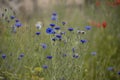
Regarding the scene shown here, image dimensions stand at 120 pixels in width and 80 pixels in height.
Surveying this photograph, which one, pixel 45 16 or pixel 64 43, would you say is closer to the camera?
pixel 64 43

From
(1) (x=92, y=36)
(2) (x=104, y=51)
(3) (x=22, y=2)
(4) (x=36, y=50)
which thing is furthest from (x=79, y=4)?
(4) (x=36, y=50)

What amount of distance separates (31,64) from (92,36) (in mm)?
2803

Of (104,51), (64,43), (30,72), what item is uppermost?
(64,43)

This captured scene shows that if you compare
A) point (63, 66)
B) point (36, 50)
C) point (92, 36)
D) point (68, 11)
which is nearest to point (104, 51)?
point (92, 36)

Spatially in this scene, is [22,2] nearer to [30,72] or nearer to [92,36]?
[92,36]

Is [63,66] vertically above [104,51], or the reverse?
[63,66]

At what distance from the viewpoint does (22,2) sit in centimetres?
935

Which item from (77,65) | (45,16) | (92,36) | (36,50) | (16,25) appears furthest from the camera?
(45,16)

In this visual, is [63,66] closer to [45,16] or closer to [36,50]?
[36,50]

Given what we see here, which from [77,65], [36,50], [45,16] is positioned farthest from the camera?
[45,16]

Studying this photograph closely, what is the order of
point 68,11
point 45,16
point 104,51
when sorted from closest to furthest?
1. point 104,51
2. point 45,16
3. point 68,11

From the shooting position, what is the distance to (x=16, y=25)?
164 inches

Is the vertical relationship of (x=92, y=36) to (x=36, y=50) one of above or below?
below

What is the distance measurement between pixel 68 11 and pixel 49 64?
5.16 m
